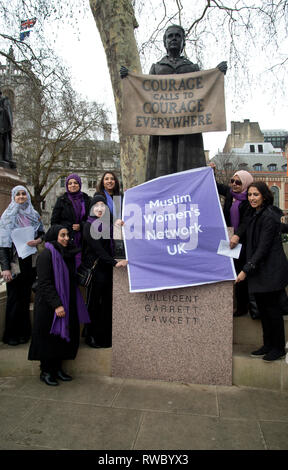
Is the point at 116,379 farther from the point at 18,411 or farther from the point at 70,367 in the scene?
the point at 18,411

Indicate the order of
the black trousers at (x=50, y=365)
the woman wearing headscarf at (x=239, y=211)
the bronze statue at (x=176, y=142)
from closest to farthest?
the black trousers at (x=50, y=365) < the woman wearing headscarf at (x=239, y=211) < the bronze statue at (x=176, y=142)

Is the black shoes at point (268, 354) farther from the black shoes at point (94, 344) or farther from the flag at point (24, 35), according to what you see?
the flag at point (24, 35)

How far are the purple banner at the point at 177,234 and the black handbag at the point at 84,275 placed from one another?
1.47 feet

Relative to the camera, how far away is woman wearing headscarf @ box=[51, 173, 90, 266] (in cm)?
425

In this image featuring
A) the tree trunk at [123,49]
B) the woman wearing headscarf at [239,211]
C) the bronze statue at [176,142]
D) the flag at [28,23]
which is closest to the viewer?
the woman wearing headscarf at [239,211]

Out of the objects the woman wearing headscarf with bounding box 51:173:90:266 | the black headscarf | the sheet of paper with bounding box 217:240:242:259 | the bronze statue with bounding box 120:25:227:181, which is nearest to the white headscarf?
the woman wearing headscarf with bounding box 51:173:90:266

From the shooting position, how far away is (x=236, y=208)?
13.6ft

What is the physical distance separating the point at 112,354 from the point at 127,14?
672 cm

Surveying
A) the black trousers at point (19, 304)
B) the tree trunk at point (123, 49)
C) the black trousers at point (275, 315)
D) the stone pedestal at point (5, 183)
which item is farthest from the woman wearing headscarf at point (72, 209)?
the stone pedestal at point (5, 183)

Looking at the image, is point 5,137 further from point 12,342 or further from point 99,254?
point 99,254

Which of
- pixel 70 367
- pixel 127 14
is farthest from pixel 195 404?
pixel 127 14

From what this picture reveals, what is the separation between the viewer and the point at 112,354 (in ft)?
12.5

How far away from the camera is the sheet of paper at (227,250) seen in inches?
140

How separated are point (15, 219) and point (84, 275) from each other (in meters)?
1.16
